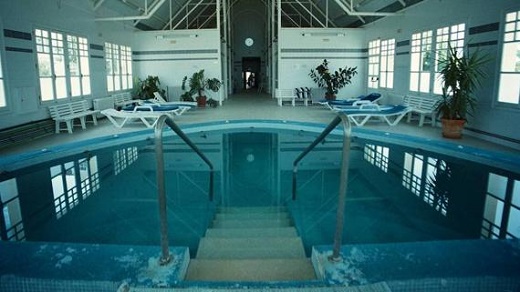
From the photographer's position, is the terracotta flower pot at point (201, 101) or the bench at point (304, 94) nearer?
the terracotta flower pot at point (201, 101)

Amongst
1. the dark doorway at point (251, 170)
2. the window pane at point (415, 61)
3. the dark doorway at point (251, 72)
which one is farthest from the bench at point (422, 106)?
the dark doorway at point (251, 72)

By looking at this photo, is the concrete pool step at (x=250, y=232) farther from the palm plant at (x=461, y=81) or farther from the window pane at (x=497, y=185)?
the palm plant at (x=461, y=81)

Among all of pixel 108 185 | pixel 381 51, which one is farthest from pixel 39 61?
pixel 381 51

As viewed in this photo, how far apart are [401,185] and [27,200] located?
4.87 metres

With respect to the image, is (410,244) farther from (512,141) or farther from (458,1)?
(458,1)

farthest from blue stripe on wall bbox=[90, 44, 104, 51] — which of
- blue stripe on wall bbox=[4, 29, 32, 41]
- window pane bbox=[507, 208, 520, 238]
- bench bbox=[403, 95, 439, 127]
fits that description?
window pane bbox=[507, 208, 520, 238]

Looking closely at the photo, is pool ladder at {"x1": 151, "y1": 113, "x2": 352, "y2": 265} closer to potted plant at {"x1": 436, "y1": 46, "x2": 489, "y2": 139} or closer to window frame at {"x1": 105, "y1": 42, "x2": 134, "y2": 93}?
potted plant at {"x1": 436, "y1": 46, "x2": 489, "y2": 139}

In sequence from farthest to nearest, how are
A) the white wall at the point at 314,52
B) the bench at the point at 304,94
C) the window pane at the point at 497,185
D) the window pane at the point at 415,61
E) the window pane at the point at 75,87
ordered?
the white wall at the point at 314,52 < the bench at the point at 304,94 < the window pane at the point at 415,61 < the window pane at the point at 75,87 < the window pane at the point at 497,185

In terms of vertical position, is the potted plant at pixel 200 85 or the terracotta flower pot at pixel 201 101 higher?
the potted plant at pixel 200 85

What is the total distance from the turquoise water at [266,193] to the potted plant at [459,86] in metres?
0.94

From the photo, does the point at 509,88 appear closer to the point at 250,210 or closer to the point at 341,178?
the point at 250,210

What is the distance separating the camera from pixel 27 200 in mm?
4594

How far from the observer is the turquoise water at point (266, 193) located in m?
3.72

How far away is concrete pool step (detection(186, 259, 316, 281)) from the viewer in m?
2.34
